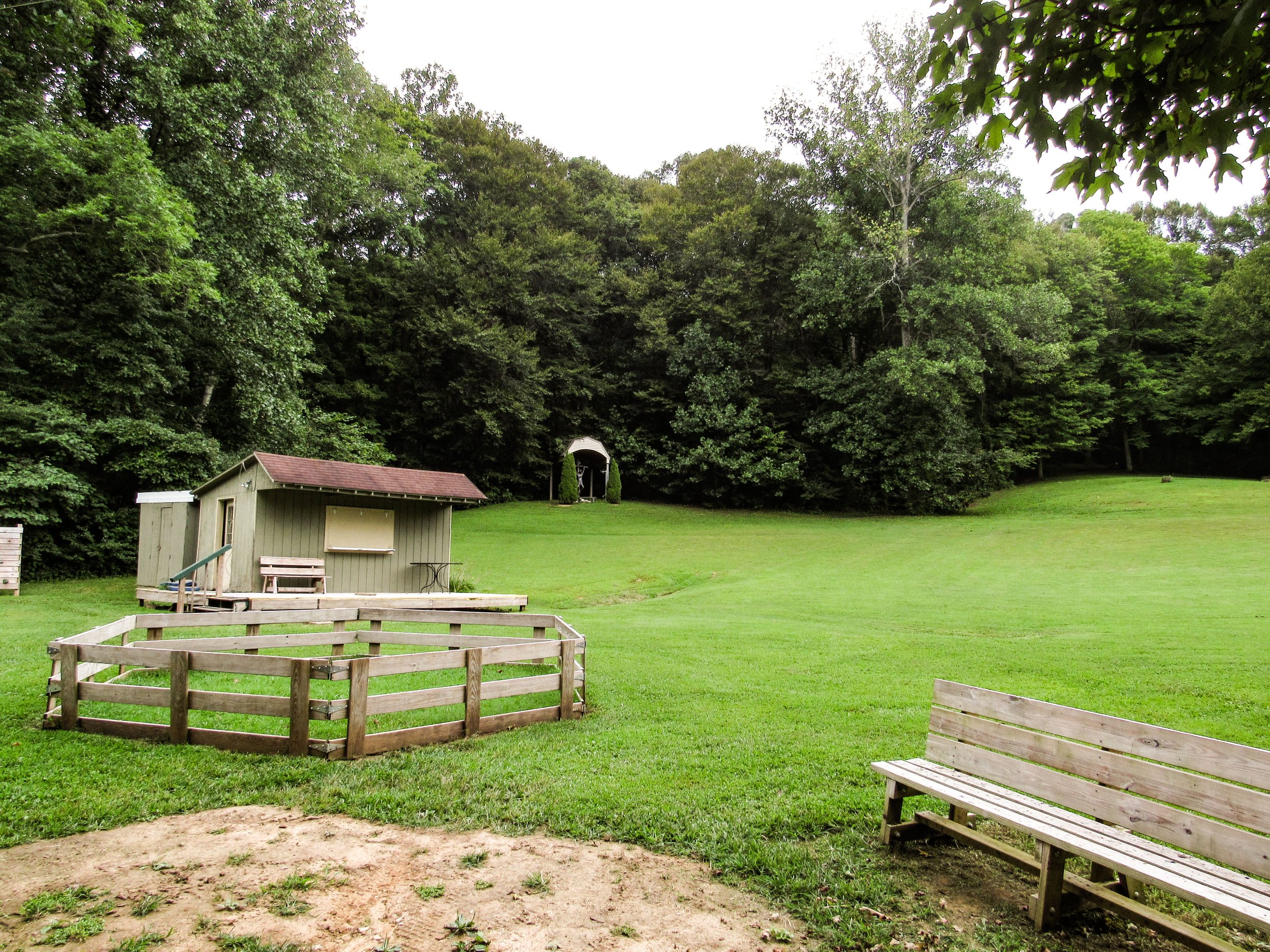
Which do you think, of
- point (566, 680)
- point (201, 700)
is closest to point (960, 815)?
point (566, 680)

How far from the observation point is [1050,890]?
3.21 metres

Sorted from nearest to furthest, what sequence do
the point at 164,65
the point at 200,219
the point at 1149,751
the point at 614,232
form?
1. the point at 1149,751
2. the point at 164,65
3. the point at 200,219
4. the point at 614,232

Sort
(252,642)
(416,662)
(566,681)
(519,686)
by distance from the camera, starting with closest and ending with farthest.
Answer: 1. (416,662)
2. (519,686)
3. (566,681)
4. (252,642)

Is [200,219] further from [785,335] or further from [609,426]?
[785,335]

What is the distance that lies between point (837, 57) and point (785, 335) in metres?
13.9

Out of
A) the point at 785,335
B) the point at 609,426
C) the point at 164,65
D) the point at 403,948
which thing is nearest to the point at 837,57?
the point at 785,335

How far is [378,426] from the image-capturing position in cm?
3616

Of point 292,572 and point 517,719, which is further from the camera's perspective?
point 292,572

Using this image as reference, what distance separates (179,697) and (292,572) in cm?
1040

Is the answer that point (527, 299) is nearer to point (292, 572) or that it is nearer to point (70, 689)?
point (292, 572)

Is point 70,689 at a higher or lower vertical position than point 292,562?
lower

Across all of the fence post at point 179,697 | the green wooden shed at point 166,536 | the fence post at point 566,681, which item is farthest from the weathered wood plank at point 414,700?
the green wooden shed at point 166,536

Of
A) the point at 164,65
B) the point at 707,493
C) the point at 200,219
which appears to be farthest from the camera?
the point at 707,493

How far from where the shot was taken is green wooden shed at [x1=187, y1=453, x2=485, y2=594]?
596 inches
